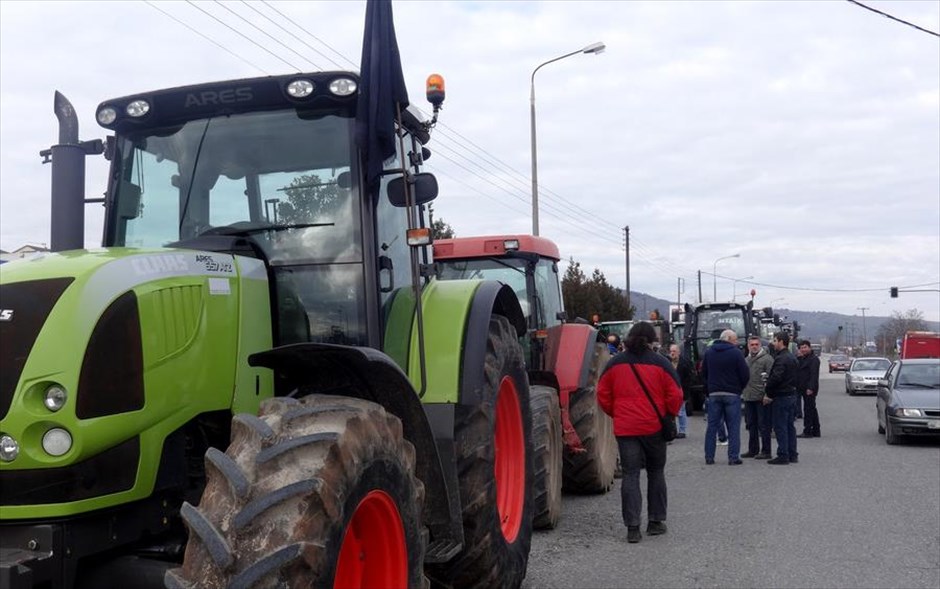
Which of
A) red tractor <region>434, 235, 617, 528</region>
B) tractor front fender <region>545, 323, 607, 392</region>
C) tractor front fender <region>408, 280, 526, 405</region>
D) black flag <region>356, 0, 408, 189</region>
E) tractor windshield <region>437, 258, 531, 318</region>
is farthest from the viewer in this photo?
tractor windshield <region>437, 258, 531, 318</region>

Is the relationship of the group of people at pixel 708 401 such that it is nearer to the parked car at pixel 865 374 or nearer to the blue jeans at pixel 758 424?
the blue jeans at pixel 758 424

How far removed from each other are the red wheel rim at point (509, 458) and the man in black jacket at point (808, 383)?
372 inches

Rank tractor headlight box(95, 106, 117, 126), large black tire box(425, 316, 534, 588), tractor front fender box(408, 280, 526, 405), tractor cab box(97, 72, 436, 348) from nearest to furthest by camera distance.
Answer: tractor cab box(97, 72, 436, 348), tractor headlight box(95, 106, 117, 126), tractor front fender box(408, 280, 526, 405), large black tire box(425, 316, 534, 588)

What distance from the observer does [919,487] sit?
9.95 metres


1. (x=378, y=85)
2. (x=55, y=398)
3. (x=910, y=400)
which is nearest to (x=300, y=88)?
(x=378, y=85)

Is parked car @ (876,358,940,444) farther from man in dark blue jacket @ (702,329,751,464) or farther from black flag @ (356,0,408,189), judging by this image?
black flag @ (356,0,408,189)

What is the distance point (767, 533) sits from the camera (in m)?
7.61

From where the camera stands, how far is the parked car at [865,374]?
30.0 m

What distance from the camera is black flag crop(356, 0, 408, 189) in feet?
13.2

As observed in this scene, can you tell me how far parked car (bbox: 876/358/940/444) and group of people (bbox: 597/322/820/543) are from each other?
3.87 ft

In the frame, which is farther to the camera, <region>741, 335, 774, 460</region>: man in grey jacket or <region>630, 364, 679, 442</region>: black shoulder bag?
<region>741, 335, 774, 460</region>: man in grey jacket

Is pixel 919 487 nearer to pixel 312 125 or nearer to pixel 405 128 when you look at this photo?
pixel 405 128

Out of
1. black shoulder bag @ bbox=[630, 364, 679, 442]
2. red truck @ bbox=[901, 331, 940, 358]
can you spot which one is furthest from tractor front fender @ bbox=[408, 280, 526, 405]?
red truck @ bbox=[901, 331, 940, 358]

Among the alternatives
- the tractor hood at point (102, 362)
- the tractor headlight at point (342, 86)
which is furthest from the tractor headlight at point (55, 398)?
the tractor headlight at point (342, 86)
